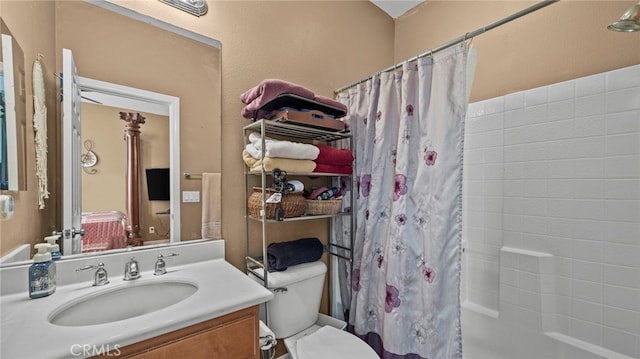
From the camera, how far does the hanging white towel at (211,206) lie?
4.14ft

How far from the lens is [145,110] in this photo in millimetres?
1119

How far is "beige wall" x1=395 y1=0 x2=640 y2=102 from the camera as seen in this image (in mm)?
1246

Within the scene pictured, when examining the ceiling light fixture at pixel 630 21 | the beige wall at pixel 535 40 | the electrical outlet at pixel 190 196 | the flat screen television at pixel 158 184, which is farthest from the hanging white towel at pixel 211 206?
the ceiling light fixture at pixel 630 21

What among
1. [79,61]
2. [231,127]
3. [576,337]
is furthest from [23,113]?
[576,337]

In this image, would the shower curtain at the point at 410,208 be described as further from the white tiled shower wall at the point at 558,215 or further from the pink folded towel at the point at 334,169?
the white tiled shower wall at the point at 558,215

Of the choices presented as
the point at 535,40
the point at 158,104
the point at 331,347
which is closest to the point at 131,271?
the point at 158,104

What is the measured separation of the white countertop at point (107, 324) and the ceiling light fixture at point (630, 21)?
1.71 meters

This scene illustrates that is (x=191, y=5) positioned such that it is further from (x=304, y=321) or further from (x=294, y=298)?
(x=304, y=321)

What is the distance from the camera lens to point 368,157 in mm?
1567

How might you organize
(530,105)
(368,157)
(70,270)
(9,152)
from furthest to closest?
(368,157) → (530,105) → (70,270) → (9,152)

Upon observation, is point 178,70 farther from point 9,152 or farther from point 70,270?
point 70,270

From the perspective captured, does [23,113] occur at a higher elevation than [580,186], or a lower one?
higher

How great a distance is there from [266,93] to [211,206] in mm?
619

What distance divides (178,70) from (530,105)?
6.18ft
